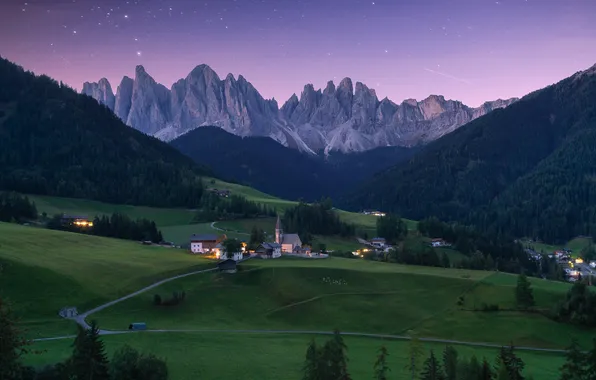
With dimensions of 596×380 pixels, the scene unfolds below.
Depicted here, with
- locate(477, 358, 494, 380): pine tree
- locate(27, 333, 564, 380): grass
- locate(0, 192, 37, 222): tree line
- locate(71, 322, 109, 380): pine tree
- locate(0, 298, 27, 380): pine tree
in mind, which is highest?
locate(0, 192, 37, 222): tree line

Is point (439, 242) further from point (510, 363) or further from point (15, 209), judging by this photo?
point (15, 209)

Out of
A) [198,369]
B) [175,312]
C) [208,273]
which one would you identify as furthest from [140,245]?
[198,369]

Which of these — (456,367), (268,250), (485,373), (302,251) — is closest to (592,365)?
(485,373)

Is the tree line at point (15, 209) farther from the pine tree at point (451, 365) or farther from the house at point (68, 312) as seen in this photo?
the pine tree at point (451, 365)

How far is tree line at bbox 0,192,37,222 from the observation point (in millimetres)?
151625

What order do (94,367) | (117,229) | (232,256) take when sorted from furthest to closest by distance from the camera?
(117,229), (232,256), (94,367)

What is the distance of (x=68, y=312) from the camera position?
3098 inches

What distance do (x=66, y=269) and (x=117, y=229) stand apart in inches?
2175

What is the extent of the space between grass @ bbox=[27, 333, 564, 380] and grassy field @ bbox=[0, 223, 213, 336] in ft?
36.7

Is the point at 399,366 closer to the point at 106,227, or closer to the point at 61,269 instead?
the point at 61,269

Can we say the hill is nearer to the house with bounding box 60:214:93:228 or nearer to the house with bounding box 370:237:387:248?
the house with bounding box 60:214:93:228

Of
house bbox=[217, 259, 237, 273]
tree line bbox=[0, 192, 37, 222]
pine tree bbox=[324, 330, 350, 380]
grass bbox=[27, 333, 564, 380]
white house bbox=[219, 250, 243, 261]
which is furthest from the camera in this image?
tree line bbox=[0, 192, 37, 222]

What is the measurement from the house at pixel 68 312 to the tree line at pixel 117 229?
2698 inches

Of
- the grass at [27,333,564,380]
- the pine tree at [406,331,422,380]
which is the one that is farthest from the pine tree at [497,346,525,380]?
the grass at [27,333,564,380]
